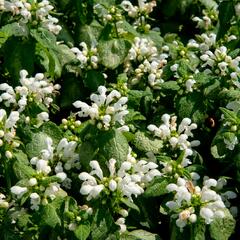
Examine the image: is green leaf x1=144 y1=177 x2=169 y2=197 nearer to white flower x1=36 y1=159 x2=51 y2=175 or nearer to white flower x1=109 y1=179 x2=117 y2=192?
white flower x1=109 y1=179 x2=117 y2=192

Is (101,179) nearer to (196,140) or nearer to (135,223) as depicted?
(135,223)

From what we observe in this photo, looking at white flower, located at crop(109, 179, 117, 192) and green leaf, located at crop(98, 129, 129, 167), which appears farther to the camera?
green leaf, located at crop(98, 129, 129, 167)

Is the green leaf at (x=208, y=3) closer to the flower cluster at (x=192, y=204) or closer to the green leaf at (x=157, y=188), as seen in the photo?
the green leaf at (x=157, y=188)

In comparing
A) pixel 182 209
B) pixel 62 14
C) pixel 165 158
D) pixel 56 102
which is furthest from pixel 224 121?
pixel 62 14

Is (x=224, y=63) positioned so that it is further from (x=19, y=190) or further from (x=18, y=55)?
(x=19, y=190)

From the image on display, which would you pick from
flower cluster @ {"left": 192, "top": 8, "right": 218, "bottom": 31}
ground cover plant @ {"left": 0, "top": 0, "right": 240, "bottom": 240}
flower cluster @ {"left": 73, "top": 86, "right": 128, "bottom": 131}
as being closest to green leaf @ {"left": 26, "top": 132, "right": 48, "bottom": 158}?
ground cover plant @ {"left": 0, "top": 0, "right": 240, "bottom": 240}

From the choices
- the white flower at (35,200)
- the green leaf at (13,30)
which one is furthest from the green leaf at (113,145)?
the green leaf at (13,30)
